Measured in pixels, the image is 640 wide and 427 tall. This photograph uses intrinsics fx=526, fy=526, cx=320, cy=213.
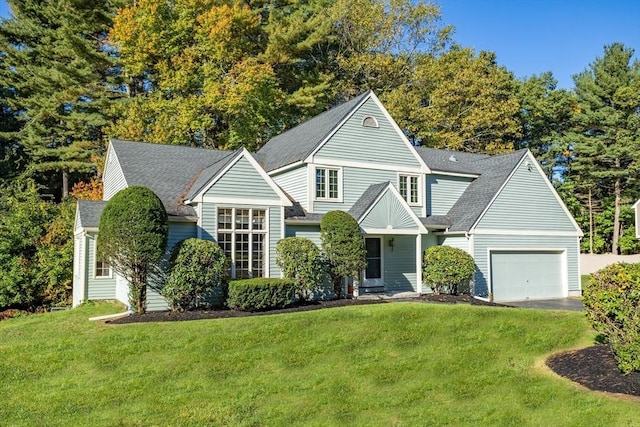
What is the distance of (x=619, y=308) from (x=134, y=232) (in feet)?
36.1

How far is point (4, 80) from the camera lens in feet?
115

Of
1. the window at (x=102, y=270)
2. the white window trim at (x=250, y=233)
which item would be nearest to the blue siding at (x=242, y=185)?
the white window trim at (x=250, y=233)

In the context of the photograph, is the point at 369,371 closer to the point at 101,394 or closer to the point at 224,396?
the point at 224,396

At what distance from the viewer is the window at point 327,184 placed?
1947cm

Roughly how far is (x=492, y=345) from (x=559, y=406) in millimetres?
3230

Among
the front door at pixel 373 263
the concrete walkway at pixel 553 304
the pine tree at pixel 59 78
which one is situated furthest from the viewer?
the pine tree at pixel 59 78

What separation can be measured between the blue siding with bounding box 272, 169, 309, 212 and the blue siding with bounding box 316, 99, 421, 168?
1027mm

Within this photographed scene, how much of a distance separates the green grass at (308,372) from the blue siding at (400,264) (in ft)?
22.4

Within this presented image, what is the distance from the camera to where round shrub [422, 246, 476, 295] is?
61.7ft

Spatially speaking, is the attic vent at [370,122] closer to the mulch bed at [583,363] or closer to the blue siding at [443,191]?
the blue siding at [443,191]

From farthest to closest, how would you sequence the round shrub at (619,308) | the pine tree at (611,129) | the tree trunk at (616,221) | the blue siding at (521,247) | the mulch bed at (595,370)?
the tree trunk at (616,221), the pine tree at (611,129), the blue siding at (521,247), the round shrub at (619,308), the mulch bed at (595,370)

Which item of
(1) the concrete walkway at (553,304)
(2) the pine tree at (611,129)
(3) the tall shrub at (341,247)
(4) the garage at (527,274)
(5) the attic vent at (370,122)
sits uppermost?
(2) the pine tree at (611,129)

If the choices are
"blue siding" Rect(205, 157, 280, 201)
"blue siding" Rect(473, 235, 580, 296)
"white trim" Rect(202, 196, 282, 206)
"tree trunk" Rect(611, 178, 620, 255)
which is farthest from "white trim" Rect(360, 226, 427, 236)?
"tree trunk" Rect(611, 178, 620, 255)

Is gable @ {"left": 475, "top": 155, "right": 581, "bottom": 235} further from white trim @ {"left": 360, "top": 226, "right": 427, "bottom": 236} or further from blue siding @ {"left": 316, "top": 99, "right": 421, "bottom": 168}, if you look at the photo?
blue siding @ {"left": 316, "top": 99, "right": 421, "bottom": 168}
